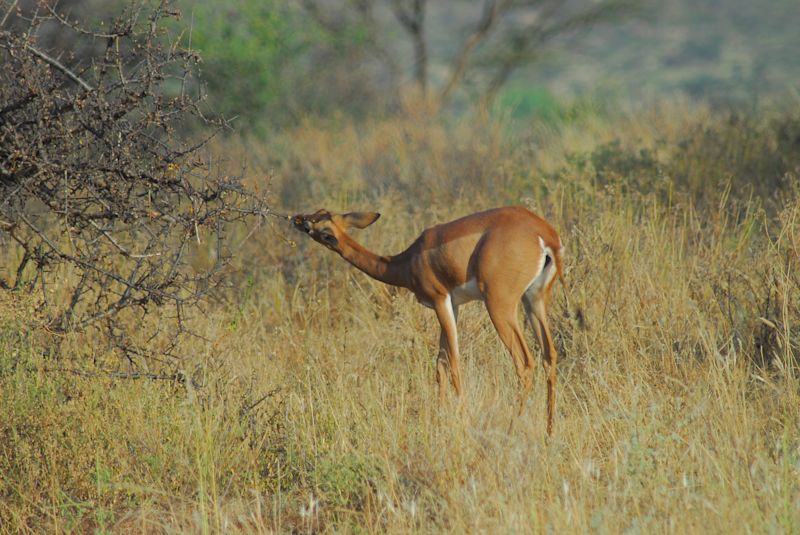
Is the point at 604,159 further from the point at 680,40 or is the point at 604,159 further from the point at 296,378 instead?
the point at 680,40

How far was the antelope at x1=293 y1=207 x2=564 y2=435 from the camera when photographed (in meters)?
5.72

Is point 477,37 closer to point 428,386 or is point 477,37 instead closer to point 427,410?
point 428,386

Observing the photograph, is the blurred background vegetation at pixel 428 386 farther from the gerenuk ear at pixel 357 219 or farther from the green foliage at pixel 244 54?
the green foliage at pixel 244 54

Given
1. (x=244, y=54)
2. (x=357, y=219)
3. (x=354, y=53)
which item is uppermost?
(x=354, y=53)

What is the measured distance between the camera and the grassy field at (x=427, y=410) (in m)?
4.41

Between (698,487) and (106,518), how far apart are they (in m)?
2.55

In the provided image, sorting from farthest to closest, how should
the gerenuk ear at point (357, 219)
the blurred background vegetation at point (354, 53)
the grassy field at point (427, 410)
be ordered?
1. the blurred background vegetation at point (354, 53)
2. the gerenuk ear at point (357, 219)
3. the grassy field at point (427, 410)

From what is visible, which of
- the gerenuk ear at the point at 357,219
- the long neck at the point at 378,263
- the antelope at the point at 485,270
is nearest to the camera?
the antelope at the point at 485,270

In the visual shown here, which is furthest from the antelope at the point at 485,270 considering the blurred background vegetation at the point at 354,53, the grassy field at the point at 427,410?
the blurred background vegetation at the point at 354,53

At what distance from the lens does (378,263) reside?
A: 20.5ft

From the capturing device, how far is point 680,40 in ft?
211

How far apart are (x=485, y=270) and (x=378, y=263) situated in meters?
0.75

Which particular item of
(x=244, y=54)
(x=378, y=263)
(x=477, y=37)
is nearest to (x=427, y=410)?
(x=378, y=263)

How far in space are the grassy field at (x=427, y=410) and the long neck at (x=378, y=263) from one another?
520 millimetres
